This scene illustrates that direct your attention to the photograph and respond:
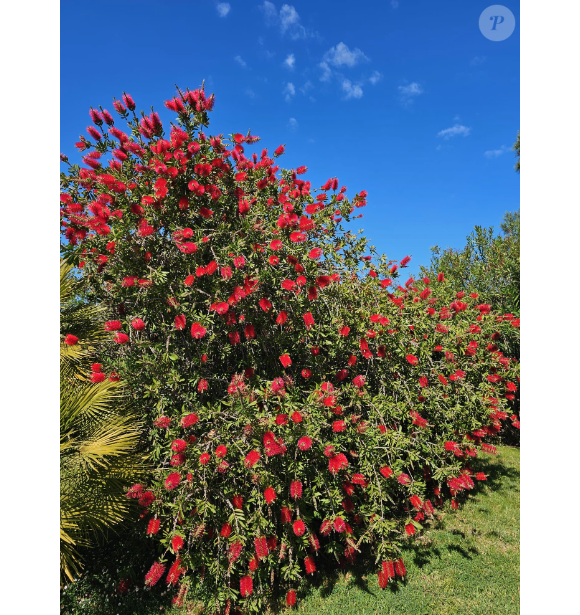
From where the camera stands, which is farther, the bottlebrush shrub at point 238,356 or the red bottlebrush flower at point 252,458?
the bottlebrush shrub at point 238,356

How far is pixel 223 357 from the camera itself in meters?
3.05

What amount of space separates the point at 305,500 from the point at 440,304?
3729mm

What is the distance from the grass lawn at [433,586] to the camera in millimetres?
2979

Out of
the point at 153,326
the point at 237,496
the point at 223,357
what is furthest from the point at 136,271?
the point at 237,496

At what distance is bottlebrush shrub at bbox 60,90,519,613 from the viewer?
8.63 feet

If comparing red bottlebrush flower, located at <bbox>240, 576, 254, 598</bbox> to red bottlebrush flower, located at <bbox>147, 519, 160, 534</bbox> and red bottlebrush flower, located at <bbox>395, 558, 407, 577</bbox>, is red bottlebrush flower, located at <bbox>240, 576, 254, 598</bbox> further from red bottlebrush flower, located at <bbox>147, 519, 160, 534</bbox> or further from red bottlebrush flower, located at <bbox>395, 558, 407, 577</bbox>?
red bottlebrush flower, located at <bbox>395, 558, 407, 577</bbox>

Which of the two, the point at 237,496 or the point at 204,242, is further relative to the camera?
the point at 204,242

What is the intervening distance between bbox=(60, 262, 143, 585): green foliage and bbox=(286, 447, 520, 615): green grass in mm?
1992

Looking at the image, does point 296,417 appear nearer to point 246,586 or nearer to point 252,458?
point 252,458

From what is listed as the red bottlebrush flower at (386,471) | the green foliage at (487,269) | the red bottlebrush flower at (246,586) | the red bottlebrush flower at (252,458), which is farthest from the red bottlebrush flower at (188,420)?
the green foliage at (487,269)

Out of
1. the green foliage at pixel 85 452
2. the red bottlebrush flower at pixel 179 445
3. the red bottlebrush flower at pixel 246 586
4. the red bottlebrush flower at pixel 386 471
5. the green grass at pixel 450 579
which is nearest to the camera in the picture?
the green foliage at pixel 85 452

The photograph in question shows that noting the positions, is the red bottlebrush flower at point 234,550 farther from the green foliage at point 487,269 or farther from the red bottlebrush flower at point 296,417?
the green foliage at point 487,269

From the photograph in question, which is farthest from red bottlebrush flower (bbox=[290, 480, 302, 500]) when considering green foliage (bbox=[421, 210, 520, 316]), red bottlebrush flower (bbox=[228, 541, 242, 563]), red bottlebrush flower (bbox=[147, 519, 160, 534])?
green foliage (bbox=[421, 210, 520, 316])
